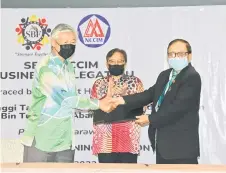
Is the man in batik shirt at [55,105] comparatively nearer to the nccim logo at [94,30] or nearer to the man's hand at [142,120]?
the nccim logo at [94,30]

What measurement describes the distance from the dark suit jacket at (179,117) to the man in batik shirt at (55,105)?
0.36 metres

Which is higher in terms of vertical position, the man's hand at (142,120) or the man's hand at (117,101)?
the man's hand at (117,101)

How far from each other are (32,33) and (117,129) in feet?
2.62

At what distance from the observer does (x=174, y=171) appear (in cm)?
104

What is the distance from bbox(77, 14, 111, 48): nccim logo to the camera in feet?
8.11

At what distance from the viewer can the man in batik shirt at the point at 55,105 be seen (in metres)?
2.43

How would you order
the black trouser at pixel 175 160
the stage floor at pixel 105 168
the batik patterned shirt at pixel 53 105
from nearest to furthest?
the stage floor at pixel 105 168, the black trouser at pixel 175 160, the batik patterned shirt at pixel 53 105

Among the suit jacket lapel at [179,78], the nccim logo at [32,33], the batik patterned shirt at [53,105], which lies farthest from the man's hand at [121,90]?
the nccim logo at [32,33]

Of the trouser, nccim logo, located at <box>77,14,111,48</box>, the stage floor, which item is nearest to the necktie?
nccim logo, located at <box>77,14,111,48</box>

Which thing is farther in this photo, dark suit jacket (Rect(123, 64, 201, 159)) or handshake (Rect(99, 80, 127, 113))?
handshake (Rect(99, 80, 127, 113))

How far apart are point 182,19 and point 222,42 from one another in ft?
0.90

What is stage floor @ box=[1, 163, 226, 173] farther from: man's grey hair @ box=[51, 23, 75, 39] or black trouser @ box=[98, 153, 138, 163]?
man's grey hair @ box=[51, 23, 75, 39]

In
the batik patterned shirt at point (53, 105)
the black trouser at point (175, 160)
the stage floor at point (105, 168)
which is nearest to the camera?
the stage floor at point (105, 168)

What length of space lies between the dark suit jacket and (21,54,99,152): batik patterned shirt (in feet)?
1.37
